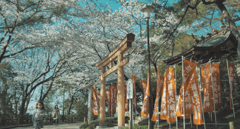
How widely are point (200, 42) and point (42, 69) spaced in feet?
51.9

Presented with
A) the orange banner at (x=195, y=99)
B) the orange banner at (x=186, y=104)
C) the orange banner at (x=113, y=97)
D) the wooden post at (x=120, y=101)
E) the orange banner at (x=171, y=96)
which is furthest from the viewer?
the orange banner at (x=113, y=97)

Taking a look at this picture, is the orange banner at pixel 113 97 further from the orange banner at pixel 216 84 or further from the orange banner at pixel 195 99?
the orange banner at pixel 195 99

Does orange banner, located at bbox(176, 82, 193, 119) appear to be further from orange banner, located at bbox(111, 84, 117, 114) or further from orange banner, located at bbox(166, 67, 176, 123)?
orange banner, located at bbox(111, 84, 117, 114)

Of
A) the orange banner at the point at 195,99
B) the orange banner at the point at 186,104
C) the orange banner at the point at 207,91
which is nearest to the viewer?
the orange banner at the point at 195,99

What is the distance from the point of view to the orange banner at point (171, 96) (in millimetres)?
8719

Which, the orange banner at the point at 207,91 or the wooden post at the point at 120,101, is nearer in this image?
the orange banner at the point at 207,91

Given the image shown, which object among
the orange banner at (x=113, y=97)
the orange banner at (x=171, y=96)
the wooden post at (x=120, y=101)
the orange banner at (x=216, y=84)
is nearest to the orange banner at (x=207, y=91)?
the orange banner at (x=216, y=84)

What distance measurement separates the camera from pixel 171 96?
8930 millimetres

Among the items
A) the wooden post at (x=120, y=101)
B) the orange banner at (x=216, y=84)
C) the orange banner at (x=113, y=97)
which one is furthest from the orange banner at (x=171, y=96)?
the orange banner at (x=113, y=97)

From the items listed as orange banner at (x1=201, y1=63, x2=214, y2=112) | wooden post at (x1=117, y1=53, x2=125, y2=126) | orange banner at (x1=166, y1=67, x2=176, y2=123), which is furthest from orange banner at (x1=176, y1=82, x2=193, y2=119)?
wooden post at (x1=117, y1=53, x2=125, y2=126)

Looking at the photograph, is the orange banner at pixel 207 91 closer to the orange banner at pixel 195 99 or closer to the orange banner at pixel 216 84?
the orange banner at pixel 216 84

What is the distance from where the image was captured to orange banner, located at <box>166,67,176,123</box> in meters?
8.72

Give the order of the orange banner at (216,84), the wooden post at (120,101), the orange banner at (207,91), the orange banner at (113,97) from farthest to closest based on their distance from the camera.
Result: 1. the orange banner at (113,97)
2. the wooden post at (120,101)
3. the orange banner at (216,84)
4. the orange banner at (207,91)

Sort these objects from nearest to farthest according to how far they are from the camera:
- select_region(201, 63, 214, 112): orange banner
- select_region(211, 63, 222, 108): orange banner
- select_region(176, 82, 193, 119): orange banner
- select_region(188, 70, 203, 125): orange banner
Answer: select_region(188, 70, 203, 125): orange banner, select_region(176, 82, 193, 119): orange banner, select_region(201, 63, 214, 112): orange banner, select_region(211, 63, 222, 108): orange banner
